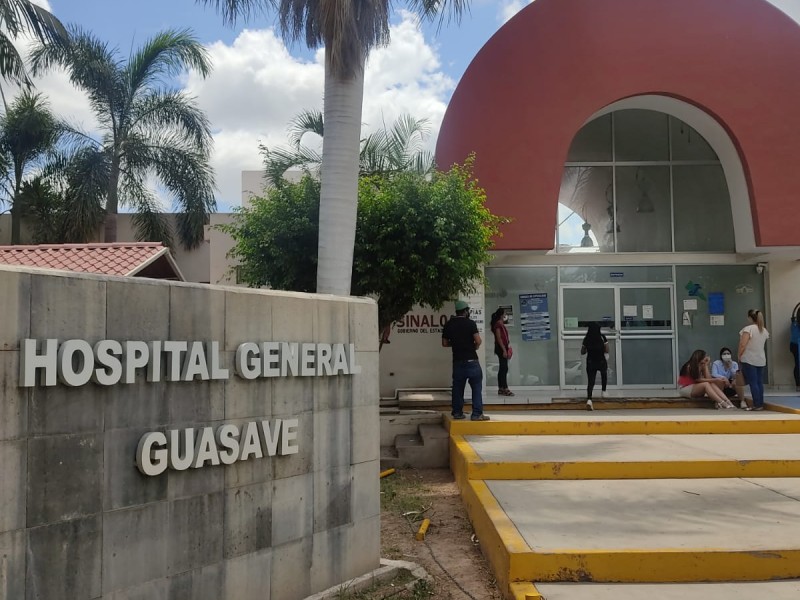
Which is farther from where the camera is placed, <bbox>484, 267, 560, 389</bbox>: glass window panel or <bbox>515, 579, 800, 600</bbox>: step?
<bbox>484, 267, 560, 389</bbox>: glass window panel

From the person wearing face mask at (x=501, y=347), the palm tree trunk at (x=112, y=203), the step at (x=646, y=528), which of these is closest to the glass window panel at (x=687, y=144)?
the person wearing face mask at (x=501, y=347)

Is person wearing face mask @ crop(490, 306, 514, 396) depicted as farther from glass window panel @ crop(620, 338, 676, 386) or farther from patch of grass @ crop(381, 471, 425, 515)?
patch of grass @ crop(381, 471, 425, 515)

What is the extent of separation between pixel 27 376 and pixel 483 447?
5.98m

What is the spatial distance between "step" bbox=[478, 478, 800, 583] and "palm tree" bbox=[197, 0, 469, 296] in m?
3.11

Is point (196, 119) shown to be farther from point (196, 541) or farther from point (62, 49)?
point (196, 541)

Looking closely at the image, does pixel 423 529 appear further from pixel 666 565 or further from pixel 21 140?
pixel 21 140

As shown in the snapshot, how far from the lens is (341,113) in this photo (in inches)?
339

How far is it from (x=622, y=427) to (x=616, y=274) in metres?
5.29

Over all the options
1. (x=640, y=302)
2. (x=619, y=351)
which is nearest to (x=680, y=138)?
(x=640, y=302)

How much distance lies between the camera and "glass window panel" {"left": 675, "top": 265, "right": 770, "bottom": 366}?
1408 centimetres

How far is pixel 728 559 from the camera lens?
195 inches

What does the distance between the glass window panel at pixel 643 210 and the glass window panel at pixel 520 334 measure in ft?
6.00

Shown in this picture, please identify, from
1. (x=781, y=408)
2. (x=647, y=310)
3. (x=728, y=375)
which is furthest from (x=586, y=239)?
(x=781, y=408)

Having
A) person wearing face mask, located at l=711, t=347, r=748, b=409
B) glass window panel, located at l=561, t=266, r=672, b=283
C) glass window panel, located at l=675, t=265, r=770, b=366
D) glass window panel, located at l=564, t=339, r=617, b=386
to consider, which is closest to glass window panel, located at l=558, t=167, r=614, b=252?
glass window panel, located at l=561, t=266, r=672, b=283
